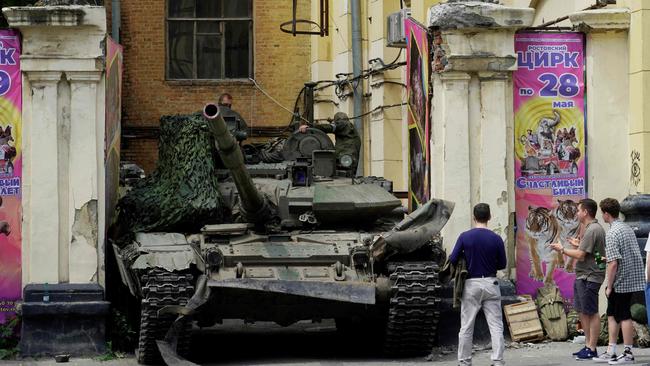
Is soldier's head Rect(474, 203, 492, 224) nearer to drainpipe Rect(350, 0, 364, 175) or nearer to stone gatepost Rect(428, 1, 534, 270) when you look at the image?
stone gatepost Rect(428, 1, 534, 270)

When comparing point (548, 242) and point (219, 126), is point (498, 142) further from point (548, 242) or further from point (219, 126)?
point (219, 126)

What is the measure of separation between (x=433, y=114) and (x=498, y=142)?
0.80 m

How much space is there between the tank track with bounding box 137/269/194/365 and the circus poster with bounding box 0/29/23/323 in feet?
6.88

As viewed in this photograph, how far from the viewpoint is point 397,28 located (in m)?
21.9

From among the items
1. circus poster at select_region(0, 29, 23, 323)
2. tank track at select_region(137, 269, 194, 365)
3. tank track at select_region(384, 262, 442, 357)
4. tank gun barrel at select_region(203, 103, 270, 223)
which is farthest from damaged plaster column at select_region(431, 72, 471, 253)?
circus poster at select_region(0, 29, 23, 323)

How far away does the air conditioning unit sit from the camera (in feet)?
70.9

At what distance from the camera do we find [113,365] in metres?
14.8

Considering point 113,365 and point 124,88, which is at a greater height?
point 124,88

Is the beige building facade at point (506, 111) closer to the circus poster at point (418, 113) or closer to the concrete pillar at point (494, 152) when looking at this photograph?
the concrete pillar at point (494, 152)

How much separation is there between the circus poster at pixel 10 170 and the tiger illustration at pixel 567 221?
5942 millimetres

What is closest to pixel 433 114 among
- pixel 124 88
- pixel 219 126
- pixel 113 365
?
pixel 219 126

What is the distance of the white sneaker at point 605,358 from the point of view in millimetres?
13469

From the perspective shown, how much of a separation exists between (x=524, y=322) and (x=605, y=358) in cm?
196

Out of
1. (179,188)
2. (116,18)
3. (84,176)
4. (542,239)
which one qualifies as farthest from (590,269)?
(116,18)
